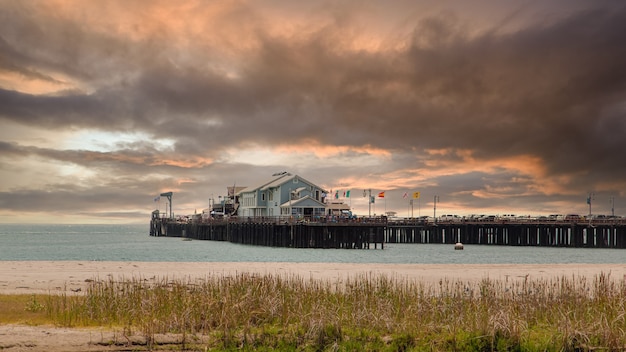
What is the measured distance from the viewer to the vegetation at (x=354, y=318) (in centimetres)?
1477

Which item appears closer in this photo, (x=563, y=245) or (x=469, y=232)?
(x=563, y=245)

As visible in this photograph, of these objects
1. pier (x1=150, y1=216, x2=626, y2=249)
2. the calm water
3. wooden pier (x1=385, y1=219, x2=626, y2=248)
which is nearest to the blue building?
pier (x1=150, y1=216, x2=626, y2=249)

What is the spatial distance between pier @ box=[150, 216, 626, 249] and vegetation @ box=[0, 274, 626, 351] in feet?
205

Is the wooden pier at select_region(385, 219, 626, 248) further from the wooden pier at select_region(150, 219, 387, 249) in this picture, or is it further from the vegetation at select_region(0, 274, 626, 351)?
the vegetation at select_region(0, 274, 626, 351)

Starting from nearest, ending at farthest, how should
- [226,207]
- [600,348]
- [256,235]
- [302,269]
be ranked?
1. [600,348]
2. [302,269]
3. [256,235]
4. [226,207]

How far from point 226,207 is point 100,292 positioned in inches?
4338

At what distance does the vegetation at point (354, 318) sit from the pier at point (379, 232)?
62344 mm

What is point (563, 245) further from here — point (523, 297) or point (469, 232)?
point (523, 297)

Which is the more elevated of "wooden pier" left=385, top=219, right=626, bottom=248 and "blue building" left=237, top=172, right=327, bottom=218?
"blue building" left=237, top=172, right=327, bottom=218

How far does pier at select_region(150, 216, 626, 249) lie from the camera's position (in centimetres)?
8231

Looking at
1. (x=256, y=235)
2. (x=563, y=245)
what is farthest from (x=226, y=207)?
(x=563, y=245)

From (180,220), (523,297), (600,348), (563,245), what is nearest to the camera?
(600,348)

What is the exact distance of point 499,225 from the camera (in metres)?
107

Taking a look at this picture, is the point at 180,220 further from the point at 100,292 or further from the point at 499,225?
the point at 100,292
